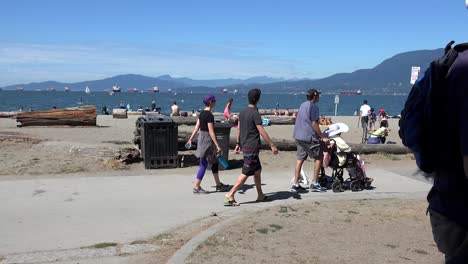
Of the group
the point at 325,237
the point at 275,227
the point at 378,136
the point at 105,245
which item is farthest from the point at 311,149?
the point at 378,136

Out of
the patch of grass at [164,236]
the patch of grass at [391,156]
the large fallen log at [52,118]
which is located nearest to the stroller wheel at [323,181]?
the patch of grass at [164,236]

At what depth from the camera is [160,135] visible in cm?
1016

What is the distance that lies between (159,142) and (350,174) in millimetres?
3882

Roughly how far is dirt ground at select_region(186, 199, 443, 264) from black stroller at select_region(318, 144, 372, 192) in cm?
124

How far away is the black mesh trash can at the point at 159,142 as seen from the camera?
10.1 meters

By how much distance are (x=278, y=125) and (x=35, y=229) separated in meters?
Answer: 20.9

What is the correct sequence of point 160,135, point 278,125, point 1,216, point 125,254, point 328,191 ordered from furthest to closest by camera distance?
point 278,125 → point 160,135 → point 328,191 → point 1,216 → point 125,254

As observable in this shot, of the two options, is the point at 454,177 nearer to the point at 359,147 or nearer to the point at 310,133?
the point at 310,133

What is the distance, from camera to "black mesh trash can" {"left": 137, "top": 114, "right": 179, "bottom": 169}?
10055 mm

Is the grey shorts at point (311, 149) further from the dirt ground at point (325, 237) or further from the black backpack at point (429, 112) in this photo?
the black backpack at point (429, 112)

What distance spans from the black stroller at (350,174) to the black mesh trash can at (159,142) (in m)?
3.18

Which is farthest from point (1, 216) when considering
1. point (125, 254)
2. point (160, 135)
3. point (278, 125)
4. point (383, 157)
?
point (278, 125)

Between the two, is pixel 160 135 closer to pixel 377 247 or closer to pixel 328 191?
pixel 328 191

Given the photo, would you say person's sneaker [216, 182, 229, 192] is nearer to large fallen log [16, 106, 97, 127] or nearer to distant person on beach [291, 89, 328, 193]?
distant person on beach [291, 89, 328, 193]
